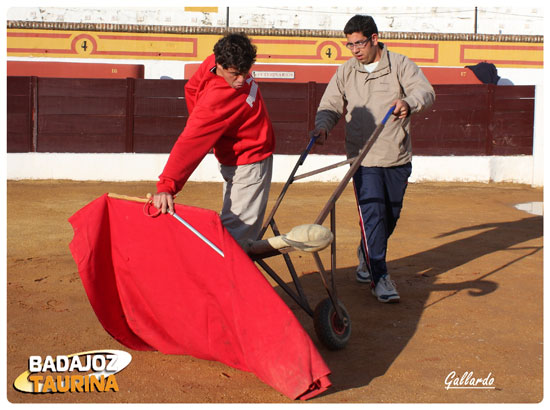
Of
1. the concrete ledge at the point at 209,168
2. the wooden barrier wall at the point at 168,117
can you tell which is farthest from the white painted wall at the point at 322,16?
the concrete ledge at the point at 209,168

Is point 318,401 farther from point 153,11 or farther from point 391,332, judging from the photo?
point 153,11

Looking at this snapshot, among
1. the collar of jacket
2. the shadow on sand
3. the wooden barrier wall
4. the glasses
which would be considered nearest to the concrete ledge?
the wooden barrier wall

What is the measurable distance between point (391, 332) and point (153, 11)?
13820 mm

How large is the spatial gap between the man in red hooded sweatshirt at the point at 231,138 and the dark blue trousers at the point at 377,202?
98 centimetres

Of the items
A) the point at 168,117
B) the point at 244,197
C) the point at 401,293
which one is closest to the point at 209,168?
the point at 168,117

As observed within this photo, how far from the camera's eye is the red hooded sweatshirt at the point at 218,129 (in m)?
2.95

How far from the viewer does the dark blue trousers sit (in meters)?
4.10

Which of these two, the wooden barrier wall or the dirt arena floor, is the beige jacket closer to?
the dirt arena floor

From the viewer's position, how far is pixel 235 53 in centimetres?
288

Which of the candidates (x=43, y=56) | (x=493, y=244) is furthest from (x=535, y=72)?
(x=493, y=244)

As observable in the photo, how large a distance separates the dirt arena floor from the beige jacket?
0.82 m

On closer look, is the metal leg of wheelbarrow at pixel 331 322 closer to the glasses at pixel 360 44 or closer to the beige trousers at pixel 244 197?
the beige trousers at pixel 244 197

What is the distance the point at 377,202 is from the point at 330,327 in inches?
41.2

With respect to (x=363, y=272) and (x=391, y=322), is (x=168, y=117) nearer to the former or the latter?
(x=363, y=272)
